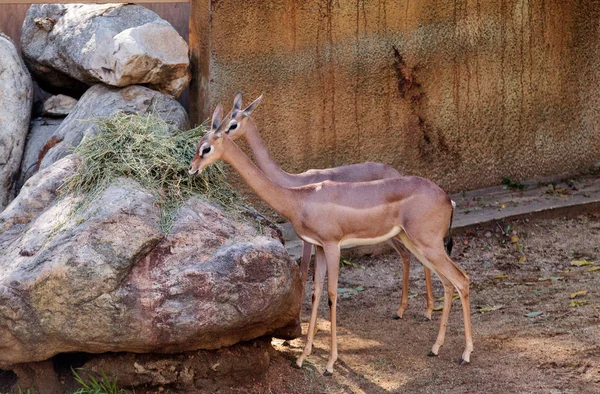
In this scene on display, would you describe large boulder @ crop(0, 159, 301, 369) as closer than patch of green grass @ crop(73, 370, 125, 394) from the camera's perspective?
Yes

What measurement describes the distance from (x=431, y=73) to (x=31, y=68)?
12.5 ft

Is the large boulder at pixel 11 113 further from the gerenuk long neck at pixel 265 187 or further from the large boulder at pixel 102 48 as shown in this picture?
the gerenuk long neck at pixel 265 187

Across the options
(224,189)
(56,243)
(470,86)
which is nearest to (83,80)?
(224,189)

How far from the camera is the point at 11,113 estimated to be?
787 cm

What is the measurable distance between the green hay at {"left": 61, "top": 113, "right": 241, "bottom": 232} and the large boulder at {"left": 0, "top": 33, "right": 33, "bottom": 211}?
A: 6.55ft

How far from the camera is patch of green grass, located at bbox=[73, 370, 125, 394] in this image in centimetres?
514

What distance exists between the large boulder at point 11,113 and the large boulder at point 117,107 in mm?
463

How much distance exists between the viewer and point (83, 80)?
26.2ft

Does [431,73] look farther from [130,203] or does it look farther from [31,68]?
[130,203]

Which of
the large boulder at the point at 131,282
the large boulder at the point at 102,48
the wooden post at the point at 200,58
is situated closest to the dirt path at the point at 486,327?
the large boulder at the point at 131,282

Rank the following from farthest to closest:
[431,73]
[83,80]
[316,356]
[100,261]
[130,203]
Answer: [431,73]
[83,80]
[316,356]
[130,203]
[100,261]

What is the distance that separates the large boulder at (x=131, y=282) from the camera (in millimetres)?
4918

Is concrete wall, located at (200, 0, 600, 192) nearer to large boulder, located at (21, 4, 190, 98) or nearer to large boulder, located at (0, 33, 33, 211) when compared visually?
large boulder, located at (21, 4, 190, 98)

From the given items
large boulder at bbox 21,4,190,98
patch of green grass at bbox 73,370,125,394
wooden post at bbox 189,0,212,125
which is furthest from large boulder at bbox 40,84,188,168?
patch of green grass at bbox 73,370,125,394
